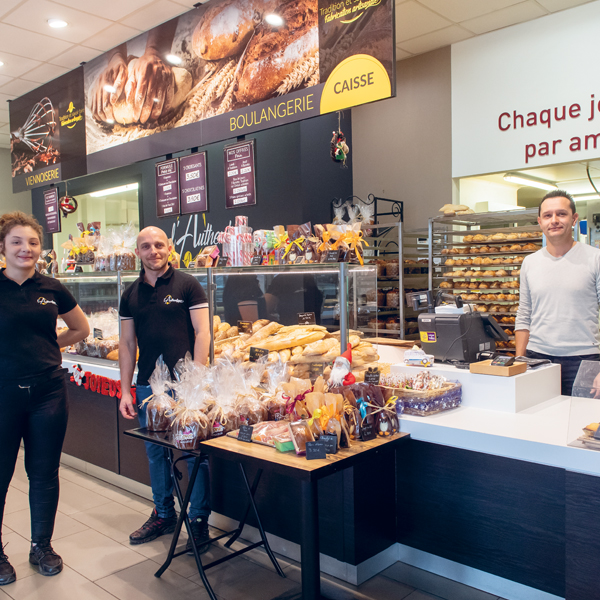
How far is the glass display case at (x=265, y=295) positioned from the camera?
9.16 ft

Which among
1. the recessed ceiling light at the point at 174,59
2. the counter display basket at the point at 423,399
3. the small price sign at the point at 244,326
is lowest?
the counter display basket at the point at 423,399

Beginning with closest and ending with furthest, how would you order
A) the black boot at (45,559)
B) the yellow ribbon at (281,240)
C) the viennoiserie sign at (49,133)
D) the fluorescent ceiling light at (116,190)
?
Result: the black boot at (45,559) → the yellow ribbon at (281,240) → the viennoiserie sign at (49,133) → the fluorescent ceiling light at (116,190)

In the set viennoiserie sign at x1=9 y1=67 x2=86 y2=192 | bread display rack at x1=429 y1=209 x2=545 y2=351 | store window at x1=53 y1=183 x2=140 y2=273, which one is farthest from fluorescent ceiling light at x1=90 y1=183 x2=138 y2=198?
bread display rack at x1=429 y1=209 x2=545 y2=351

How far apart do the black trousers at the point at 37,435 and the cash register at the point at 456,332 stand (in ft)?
6.18

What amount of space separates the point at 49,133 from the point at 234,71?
2.91 metres

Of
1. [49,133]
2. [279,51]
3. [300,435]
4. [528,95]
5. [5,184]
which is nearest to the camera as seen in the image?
[300,435]

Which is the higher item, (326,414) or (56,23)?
(56,23)

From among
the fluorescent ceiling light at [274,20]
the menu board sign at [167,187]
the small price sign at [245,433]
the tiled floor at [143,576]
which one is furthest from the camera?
the menu board sign at [167,187]

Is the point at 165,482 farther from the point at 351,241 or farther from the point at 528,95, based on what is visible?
the point at 528,95

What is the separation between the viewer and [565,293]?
295 cm

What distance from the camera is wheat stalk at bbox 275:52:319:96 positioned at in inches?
131

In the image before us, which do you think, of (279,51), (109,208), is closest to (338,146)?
(279,51)

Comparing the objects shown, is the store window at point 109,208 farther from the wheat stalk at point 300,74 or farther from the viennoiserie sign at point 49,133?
the wheat stalk at point 300,74

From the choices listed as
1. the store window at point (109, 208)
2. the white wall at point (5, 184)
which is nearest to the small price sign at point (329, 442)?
the store window at point (109, 208)
